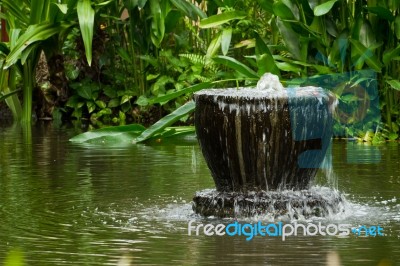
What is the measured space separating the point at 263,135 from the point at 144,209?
0.81m

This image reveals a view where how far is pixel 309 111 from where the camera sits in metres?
5.97

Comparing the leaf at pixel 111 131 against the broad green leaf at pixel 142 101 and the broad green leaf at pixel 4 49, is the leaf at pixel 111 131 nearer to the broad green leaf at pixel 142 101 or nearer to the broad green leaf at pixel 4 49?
the broad green leaf at pixel 142 101


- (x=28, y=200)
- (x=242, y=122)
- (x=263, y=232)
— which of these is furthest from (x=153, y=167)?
(x=263, y=232)

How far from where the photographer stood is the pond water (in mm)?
4691

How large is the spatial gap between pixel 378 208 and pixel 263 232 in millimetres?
1036

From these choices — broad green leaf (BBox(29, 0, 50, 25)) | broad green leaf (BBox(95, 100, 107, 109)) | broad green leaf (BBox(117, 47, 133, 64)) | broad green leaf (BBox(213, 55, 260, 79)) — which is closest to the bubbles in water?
broad green leaf (BBox(213, 55, 260, 79))

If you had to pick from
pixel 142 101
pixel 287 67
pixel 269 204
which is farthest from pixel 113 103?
pixel 269 204

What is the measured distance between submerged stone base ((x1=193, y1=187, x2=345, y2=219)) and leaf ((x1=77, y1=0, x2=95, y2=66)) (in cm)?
551

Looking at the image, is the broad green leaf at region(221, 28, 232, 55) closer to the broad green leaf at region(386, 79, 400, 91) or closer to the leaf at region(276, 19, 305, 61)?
the leaf at region(276, 19, 305, 61)

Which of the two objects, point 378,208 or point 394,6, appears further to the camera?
point 394,6

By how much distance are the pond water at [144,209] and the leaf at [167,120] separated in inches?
4.7

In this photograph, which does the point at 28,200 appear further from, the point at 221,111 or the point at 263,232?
the point at 263,232

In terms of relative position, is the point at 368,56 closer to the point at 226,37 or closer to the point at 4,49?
the point at 226,37

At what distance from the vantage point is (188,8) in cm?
1203
